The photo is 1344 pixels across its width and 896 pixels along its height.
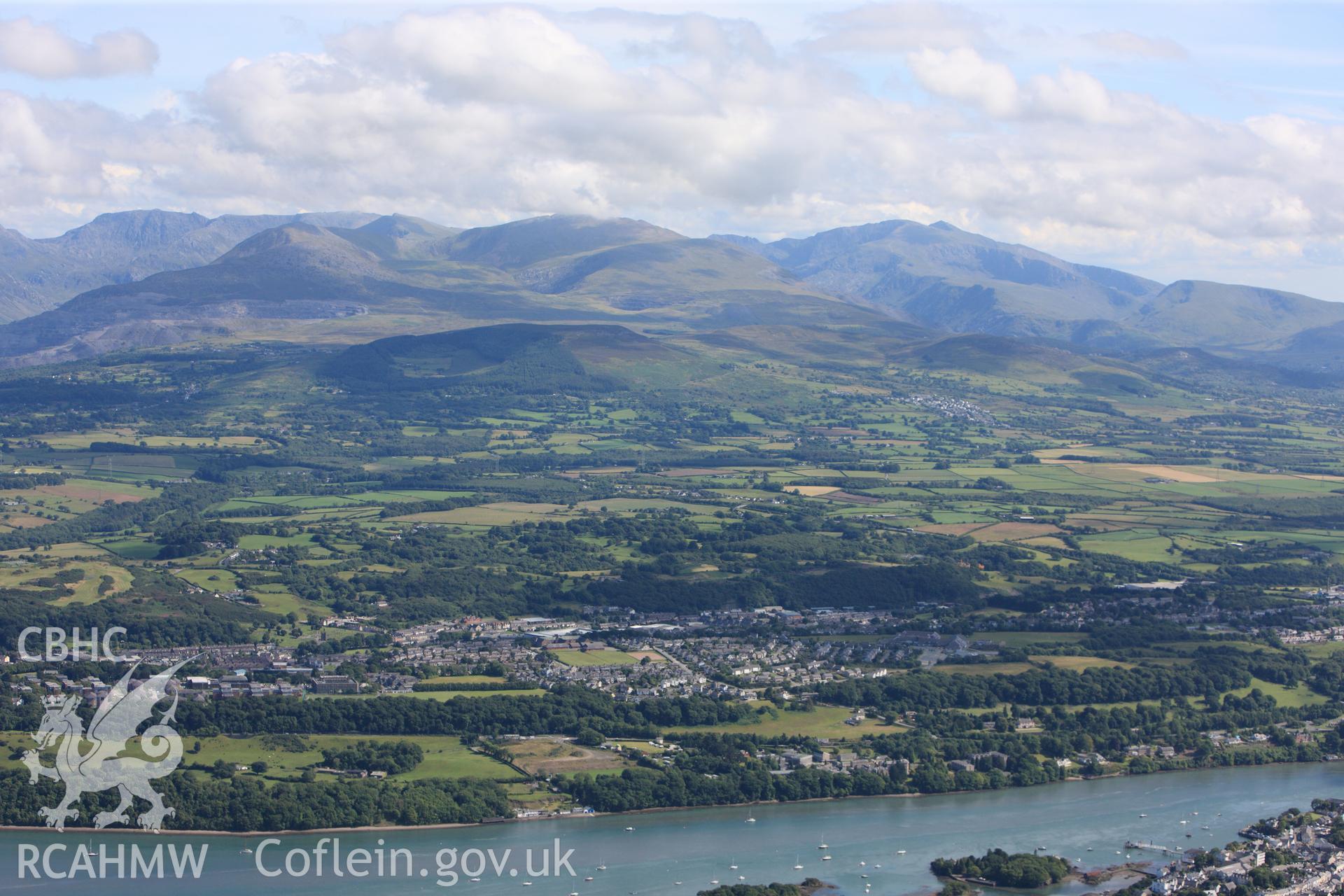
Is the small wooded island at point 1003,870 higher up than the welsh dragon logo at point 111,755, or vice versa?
the welsh dragon logo at point 111,755

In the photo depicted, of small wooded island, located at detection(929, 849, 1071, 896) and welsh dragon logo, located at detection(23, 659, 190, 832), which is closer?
small wooded island, located at detection(929, 849, 1071, 896)

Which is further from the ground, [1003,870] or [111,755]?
[111,755]

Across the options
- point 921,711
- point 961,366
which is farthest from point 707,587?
point 961,366

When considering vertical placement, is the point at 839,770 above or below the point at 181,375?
below

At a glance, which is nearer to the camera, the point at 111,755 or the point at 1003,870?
the point at 1003,870

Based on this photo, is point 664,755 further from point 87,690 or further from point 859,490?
point 859,490
